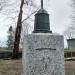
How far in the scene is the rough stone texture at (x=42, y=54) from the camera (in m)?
3.75

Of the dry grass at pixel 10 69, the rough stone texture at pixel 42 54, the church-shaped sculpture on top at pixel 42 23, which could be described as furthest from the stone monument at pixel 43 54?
the dry grass at pixel 10 69

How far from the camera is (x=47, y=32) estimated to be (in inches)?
155

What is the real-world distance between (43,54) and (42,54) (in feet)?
0.05

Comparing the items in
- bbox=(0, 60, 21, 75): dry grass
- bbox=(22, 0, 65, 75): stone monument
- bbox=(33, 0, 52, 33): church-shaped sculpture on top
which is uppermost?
A: bbox=(33, 0, 52, 33): church-shaped sculpture on top

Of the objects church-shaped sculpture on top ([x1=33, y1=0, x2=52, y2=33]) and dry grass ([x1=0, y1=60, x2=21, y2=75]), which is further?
dry grass ([x1=0, y1=60, x2=21, y2=75])

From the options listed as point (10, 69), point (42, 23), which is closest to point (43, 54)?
point (42, 23)

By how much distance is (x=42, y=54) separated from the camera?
12.4ft

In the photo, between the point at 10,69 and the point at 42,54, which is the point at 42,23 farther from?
the point at 10,69

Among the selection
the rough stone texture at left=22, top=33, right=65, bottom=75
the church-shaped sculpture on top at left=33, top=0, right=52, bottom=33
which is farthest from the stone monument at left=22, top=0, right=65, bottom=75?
the church-shaped sculpture on top at left=33, top=0, right=52, bottom=33

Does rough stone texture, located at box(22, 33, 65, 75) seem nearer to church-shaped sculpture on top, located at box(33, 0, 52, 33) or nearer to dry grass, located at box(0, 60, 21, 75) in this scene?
church-shaped sculpture on top, located at box(33, 0, 52, 33)

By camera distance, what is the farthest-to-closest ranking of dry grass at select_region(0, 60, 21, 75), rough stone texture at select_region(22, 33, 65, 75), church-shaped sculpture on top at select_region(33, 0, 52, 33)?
dry grass at select_region(0, 60, 21, 75) < church-shaped sculpture on top at select_region(33, 0, 52, 33) < rough stone texture at select_region(22, 33, 65, 75)

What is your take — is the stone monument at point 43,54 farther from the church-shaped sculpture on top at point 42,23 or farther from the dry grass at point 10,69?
the dry grass at point 10,69

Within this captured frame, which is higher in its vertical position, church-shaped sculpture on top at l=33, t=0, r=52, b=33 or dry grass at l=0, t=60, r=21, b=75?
church-shaped sculpture on top at l=33, t=0, r=52, b=33

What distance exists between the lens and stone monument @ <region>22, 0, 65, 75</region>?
12.3 feet
